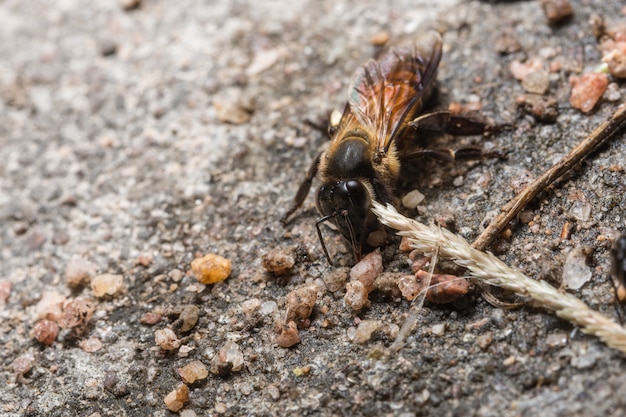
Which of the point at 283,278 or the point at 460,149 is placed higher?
the point at 460,149

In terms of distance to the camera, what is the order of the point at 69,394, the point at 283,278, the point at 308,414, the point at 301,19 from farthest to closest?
the point at 301,19, the point at 283,278, the point at 69,394, the point at 308,414

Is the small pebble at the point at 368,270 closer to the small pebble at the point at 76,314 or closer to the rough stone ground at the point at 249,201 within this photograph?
the rough stone ground at the point at 249,201

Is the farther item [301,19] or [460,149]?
[301,19]

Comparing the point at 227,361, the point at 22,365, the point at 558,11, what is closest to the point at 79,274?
the point at 22,365

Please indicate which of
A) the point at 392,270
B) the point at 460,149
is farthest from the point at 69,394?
the point at 460,149

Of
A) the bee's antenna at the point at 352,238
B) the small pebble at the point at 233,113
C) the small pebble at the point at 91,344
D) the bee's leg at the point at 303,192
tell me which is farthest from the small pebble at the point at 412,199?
the small pebble at the point at 91,344

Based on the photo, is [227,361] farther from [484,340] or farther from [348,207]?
[484,340]

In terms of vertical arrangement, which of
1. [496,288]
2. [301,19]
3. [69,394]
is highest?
[301,19]

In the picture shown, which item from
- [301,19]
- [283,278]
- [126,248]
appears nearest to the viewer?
[283,278]

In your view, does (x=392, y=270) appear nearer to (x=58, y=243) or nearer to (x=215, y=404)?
(x=215, y=404)
